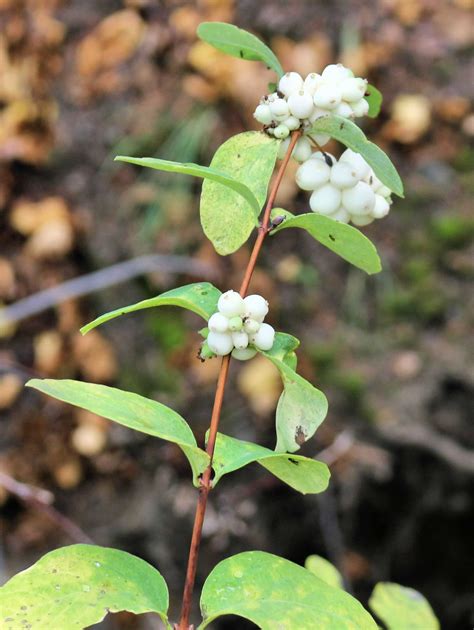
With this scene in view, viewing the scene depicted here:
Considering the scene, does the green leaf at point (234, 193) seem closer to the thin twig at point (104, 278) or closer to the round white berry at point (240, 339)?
the round white berry at point (240, 339)

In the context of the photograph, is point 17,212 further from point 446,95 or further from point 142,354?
point 446,95

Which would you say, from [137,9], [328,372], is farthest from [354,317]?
[137,9]

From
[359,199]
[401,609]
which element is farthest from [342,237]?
[401,609]

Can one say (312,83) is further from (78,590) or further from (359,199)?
(78,590)

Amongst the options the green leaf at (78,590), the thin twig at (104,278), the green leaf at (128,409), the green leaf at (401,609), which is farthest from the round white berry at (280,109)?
the thin twig at (104,278)

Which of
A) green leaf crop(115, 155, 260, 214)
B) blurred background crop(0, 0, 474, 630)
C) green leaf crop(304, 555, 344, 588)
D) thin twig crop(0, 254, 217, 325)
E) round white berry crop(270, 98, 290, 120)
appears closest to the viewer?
green leaf crop(115, 155, 260, 214)

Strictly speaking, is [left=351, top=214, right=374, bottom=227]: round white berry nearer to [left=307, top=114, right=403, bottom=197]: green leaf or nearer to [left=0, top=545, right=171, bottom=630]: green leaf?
[left=307, top=114, right=403, bottom=197]: green leaf

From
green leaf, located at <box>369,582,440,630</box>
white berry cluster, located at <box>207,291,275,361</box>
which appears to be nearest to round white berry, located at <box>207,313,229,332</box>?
white berry cluster, located at <box>207,291,275,361</box>

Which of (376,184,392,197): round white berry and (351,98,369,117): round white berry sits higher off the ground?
(351,98,369,117): round white berry
